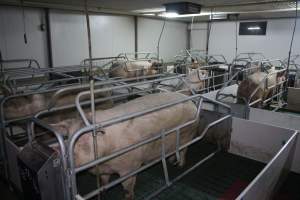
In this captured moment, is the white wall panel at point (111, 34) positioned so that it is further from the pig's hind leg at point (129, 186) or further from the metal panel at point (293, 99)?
the pig's hind leg at point (129, 186)

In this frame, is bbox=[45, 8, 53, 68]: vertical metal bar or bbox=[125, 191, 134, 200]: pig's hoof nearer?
bbox=[125, 191, 134, 200]: pig's hoof

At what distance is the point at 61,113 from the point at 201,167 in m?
1.93

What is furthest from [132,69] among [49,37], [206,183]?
[206,183]

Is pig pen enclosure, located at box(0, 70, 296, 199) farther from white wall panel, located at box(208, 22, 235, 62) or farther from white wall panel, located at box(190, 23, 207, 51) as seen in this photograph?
white wall panel, located at box(190, 23, 207, 51)

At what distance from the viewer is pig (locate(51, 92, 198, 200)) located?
6.63 feet

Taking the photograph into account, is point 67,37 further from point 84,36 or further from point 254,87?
point 254,87

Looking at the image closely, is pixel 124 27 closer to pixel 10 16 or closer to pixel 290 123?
pixel 10 16

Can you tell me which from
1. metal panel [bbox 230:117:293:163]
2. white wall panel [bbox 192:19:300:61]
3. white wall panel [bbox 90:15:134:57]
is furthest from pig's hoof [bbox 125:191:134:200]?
white wall panel [bbox 192:19:300:61]

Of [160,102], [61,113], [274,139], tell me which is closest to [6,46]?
[61,113]

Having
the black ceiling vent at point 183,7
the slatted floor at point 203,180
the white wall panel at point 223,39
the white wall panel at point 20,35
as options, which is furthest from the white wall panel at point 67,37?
the white wall panel at point 223,39

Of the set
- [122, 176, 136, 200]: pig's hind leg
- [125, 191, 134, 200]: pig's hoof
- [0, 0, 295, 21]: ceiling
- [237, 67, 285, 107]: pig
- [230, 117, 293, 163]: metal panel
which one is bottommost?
[125, 191, 134, 200]: pig's hoof

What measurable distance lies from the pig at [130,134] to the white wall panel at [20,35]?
3.85 meters

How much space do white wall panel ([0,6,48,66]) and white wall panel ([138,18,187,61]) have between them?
10.5 ft

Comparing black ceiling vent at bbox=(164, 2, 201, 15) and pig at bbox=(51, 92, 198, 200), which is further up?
black ceiling vent at bbox=(164, 2, 201, 15)
